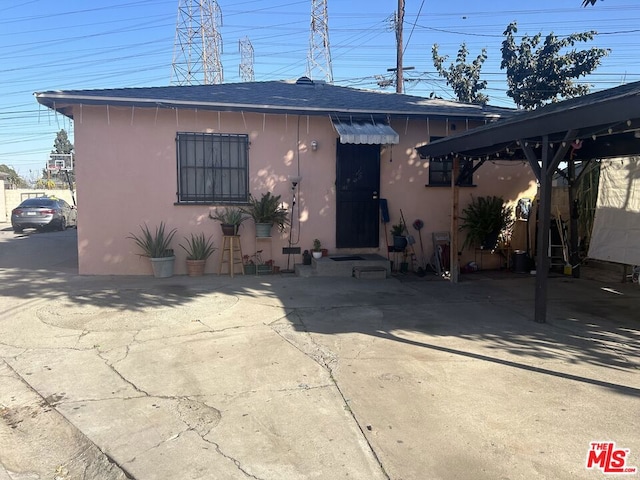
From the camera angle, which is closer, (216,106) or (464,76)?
(216,106)

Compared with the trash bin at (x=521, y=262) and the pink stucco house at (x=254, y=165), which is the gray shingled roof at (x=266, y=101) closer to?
the pink stucco house at (x=254, y=165)

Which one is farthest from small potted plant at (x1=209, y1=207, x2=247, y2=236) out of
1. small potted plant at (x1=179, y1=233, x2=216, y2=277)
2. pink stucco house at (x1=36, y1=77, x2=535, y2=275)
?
small potted plant at (x1=179, y1=233, x2=216, y2=277)

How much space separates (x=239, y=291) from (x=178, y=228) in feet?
7.19

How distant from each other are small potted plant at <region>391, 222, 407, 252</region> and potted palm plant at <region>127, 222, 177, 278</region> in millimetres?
4252

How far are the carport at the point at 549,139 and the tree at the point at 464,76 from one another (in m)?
14.4

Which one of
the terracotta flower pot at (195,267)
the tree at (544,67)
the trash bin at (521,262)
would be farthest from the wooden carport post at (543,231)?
the tree at (544,67)

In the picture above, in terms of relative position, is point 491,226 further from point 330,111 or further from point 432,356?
point 432,356

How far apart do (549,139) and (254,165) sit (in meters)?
5.15

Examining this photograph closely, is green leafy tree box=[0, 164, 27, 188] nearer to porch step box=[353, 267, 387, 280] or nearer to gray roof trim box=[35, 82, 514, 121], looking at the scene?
gray roof trim box=[35, 82, 514, 121]

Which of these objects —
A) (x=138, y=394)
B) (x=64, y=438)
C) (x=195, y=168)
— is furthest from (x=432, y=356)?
(x=195, y=168)

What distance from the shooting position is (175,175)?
28.5 ft

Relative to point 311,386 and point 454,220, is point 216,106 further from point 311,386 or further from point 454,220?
point 311,386

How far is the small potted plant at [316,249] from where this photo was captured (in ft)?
29.7

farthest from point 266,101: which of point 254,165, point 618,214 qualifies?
point 618,214
